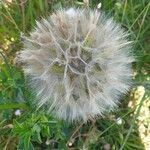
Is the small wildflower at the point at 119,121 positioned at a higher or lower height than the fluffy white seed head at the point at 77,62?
lower

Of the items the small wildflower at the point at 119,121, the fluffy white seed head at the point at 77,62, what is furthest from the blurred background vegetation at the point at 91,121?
the fluffy white seed head at the point at 77,62

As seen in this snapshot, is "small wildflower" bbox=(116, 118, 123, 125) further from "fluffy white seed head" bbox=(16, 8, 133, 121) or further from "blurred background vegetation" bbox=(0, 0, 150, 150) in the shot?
"fluffy white seed head" bbox=(16, 8, 133, 121)

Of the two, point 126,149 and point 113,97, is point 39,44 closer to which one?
point 113,97

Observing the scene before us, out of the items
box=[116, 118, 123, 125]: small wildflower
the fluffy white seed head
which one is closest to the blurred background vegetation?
box=[116, 118, 123, 125]: small wildflower

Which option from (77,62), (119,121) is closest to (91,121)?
(119,121)

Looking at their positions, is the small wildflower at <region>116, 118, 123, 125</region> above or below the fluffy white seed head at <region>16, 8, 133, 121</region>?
below

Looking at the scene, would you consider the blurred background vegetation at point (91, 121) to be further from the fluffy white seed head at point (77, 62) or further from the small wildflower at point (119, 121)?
the fluffy white seed head at point (77, 62)

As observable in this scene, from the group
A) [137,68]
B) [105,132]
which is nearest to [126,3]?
[137,68]
